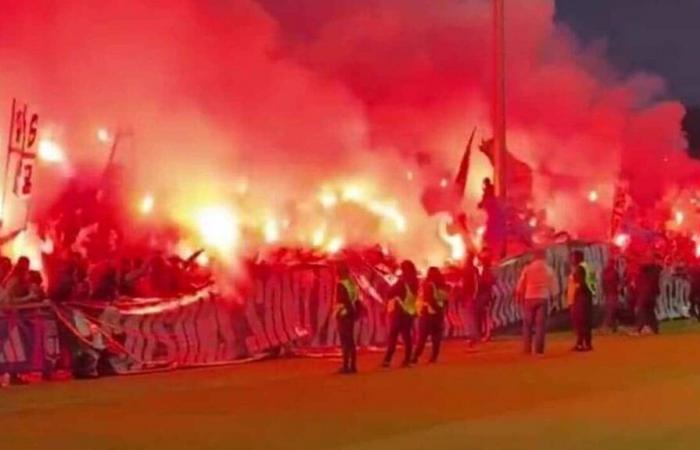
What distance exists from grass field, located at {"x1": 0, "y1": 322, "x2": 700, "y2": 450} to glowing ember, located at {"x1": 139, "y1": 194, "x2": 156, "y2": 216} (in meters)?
6.10

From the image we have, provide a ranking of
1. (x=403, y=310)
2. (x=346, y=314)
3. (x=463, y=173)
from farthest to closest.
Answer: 1. (x=463, y=173)
2. (x=403, y=310)
3. (x=346, y=314)

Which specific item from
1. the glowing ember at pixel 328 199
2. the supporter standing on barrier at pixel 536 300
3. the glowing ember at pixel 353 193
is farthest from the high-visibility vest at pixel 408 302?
the glowing ember at pixel 353 193

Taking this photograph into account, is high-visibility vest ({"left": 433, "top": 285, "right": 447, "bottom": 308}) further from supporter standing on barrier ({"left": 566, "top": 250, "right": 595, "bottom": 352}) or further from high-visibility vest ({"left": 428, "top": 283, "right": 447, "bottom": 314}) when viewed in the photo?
supporter standing on barrier ({"left": 566, "top": 250, "right": 595, "bottom": 352})

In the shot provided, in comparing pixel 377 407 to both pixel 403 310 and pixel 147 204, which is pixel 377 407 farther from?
pixel 147 204

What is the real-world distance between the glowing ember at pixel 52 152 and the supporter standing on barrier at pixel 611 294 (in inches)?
406

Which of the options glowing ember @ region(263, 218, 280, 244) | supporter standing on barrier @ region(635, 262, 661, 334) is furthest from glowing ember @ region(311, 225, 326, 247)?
supporter standing on barrier @ region(635, 262, 661, 334)

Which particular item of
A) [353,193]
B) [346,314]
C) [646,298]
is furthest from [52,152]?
[646,298]

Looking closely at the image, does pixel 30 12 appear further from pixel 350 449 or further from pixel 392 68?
pixel 350 449

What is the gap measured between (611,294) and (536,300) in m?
7.05

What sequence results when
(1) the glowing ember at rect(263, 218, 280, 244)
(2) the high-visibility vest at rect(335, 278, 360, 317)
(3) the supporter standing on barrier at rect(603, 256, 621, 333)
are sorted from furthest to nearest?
(3) the supporter standing on barrier at rect(603, 256, 621, 333) < (1) the glowing ember at rect(263, 218, 280, 244) < (2) the high-visibility vest at rect(335, 278, 360, 317)

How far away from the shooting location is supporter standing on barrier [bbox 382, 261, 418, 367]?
21.2 m

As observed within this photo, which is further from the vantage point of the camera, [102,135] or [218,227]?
[218,227]

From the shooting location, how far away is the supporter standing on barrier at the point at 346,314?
20141mm

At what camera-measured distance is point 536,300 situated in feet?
75.7
